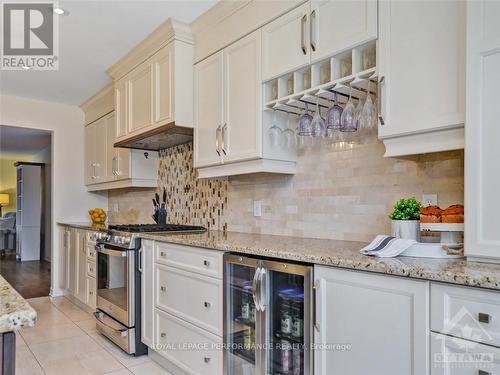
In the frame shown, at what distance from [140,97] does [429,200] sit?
8.55 ft

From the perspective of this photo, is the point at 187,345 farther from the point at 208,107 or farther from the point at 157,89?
the point at 157,89

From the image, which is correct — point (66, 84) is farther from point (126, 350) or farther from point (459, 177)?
point (459, 177)

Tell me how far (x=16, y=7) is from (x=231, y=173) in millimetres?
1859

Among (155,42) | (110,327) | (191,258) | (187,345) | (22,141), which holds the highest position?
(155,42)

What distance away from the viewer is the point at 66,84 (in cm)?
415

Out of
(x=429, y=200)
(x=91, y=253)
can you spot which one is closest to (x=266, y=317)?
(x=429, y=200)

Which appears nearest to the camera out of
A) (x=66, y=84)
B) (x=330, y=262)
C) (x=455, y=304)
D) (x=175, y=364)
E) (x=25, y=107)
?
(x=455, y=304)

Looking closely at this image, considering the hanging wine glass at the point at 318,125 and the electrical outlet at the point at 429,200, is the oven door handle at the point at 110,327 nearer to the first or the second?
the hanging wine glass at the point at 318,125

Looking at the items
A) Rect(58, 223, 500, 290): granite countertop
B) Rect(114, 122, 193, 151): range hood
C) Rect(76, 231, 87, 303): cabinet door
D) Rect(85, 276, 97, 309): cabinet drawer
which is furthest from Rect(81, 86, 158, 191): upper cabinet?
Rect(58, 223, 500, 290): granite countertop

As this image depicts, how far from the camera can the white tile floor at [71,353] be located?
260 centimetres

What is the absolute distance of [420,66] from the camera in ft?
4.97

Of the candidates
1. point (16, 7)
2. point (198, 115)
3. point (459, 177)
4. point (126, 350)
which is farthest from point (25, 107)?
point (459, 177)

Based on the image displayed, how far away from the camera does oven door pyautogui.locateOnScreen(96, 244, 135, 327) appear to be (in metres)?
2.84

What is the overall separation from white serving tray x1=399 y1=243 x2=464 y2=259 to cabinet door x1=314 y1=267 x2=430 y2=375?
267 mm
